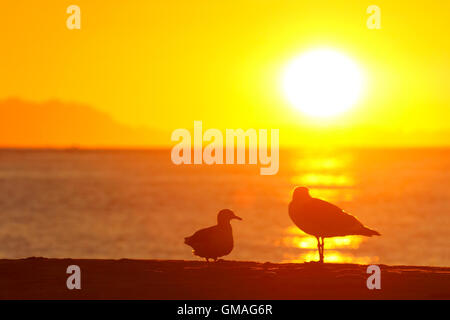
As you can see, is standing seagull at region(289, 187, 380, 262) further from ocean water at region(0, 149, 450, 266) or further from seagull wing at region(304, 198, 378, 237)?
ocean water at region(0, 149, 450, 266)

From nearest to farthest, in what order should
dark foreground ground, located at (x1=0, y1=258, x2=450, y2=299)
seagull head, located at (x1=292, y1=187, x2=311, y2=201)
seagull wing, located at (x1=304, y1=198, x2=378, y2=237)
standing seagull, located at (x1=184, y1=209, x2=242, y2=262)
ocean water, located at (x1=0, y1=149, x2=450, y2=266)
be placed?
dark foreground ground, located at (x1=0, y1=258, x2=450, y2=299)
seagull wing, located at (x1=304, y1=198, x2=378, y2=237)
standing seagull, located at (x1=184, y1=209, x2=242, y2=262)
seagull head, located at (x1=292, y1=187, x2=311, y2=201)
ocean water, located at (x1=0, y1=149, x2=450, y2=266)

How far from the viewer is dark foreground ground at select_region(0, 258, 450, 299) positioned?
41.6ft

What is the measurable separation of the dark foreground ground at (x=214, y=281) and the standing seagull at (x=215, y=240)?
0.40 metres

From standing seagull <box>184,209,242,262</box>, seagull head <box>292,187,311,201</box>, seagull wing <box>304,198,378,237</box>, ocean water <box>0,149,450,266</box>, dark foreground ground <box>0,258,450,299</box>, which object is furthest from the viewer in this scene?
ocean water <box>0,149,450,266</box>

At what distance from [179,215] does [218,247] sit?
73015 mm

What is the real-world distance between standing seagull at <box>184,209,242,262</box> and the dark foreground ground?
40 cm

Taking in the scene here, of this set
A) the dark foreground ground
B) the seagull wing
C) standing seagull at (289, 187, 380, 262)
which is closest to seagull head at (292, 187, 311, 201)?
→ standing seagull at (289, 187, 380, 262)

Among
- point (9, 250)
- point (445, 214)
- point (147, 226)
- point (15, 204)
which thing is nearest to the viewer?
point (9, 250)

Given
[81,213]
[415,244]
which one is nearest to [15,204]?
[81,213]

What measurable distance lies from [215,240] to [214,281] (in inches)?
94.5

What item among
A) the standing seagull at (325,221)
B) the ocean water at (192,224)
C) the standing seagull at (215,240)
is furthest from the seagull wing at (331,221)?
the ocean water at (192,224)

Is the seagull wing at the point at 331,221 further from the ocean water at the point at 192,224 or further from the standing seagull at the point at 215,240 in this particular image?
the ocean water at the point at 192,224

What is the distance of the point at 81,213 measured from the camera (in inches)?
3551
